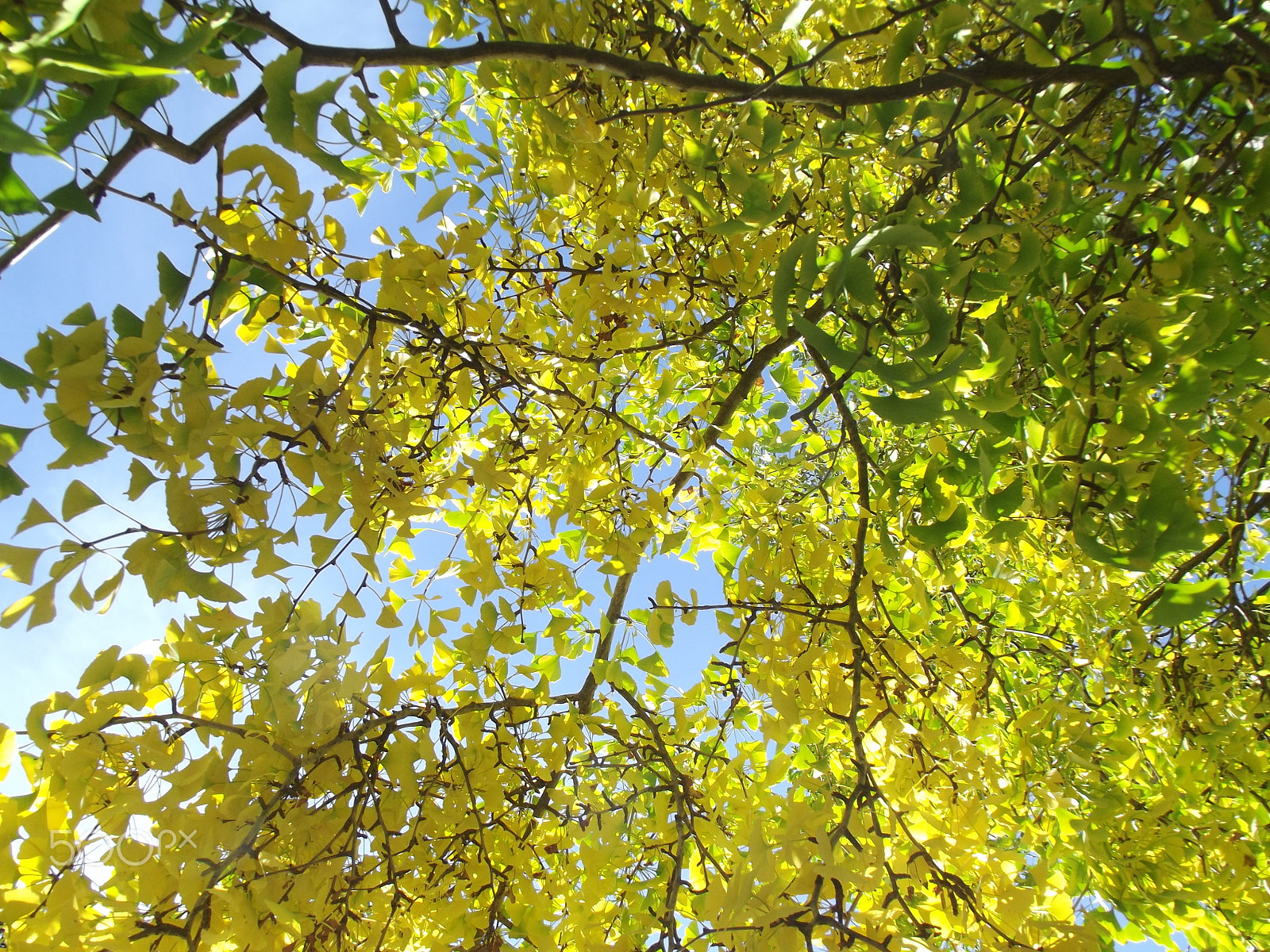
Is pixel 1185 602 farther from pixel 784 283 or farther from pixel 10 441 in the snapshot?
pixel 10 441

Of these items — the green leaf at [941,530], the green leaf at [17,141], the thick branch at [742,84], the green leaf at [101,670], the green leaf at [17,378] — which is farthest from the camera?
the green leaf at [941,530]

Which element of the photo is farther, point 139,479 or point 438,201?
point 438,201

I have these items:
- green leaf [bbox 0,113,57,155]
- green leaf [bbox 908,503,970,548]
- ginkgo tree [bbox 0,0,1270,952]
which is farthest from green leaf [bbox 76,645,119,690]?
green leaf [bbox 908,503,970,548]

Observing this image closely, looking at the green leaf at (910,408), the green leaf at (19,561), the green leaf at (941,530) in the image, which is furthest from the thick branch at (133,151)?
the green leaf at (941,530)

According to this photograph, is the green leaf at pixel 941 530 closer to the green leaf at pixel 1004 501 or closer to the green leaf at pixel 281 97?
the green leaf at pixel 1004 501

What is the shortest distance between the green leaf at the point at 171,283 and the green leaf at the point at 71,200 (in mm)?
125

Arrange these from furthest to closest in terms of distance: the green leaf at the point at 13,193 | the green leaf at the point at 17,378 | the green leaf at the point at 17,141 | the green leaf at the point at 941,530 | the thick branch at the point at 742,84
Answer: the green leaf at the point at 941,530 < the thick branch at the point at 742,84 < the green leaf at the point at 17,378 < the green leaf at the point at 13,193 < the green leaf at the point at 17,141

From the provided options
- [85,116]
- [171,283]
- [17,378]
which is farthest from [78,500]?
[85,116]

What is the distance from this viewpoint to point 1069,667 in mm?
1849

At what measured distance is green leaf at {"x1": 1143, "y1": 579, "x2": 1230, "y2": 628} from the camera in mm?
821

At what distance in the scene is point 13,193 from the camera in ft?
2.18

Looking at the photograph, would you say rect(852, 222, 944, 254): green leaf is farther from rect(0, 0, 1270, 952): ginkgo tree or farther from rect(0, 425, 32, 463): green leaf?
rect(0, 425, 32, 463): green leaf

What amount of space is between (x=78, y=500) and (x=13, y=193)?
0.37 meters

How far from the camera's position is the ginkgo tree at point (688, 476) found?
2.76 feet
